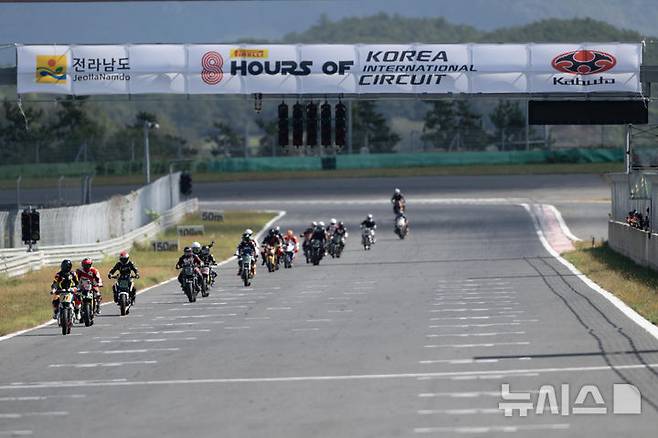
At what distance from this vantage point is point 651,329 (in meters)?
21.7

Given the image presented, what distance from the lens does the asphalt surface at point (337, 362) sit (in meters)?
13.9

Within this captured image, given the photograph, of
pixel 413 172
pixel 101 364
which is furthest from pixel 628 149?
pixel 413 172

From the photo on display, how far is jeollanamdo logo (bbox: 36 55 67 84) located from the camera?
40.8m

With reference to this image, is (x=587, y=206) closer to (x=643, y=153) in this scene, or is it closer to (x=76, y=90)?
(x=643, y=153)

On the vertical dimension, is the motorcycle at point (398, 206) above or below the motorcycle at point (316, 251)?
above

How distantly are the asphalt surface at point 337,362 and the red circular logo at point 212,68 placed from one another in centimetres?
720

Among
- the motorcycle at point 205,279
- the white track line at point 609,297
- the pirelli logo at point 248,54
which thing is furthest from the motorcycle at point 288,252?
the motorcycle at point 205,279

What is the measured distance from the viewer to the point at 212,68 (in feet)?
134

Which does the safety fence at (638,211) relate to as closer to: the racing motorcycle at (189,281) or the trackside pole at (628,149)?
the trackside pole at (628,149)

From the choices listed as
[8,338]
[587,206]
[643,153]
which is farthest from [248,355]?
[587,206]

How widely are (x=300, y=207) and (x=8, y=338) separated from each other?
49.1 meters

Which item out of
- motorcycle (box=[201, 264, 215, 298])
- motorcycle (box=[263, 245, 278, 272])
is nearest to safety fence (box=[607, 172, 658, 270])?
motorcycle (box=[263, 245, 278, 272])

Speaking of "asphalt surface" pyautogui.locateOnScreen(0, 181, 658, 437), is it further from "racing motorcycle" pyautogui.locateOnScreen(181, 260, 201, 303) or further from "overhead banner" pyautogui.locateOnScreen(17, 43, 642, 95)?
"overhead banner" pyautogui.locateOnScreen(17, 43, 642, 95)

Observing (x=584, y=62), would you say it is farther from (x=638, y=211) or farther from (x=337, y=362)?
(x=337, y=362)
